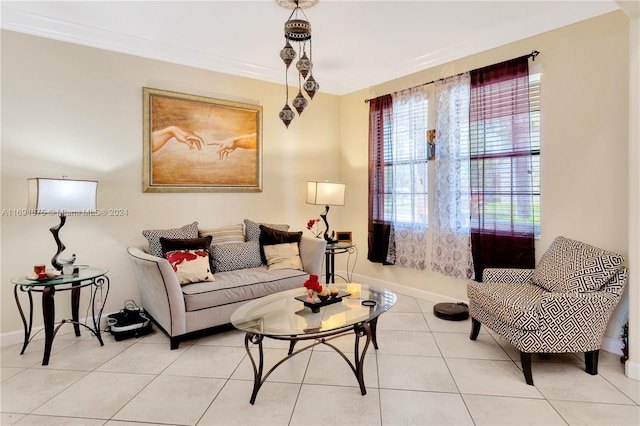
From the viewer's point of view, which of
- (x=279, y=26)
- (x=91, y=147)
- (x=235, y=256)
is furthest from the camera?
(x=235, y=256)

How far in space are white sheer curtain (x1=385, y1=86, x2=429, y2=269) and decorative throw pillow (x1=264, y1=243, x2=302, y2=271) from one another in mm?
1232

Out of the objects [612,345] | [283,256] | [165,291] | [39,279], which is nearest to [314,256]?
[283,256]

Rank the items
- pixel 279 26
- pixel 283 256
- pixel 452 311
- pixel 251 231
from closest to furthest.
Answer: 1. pixel 279 26
2. pixel 452 311
3. pixel 283 256
4. pixel 251 231

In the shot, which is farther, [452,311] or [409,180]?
[409,180]

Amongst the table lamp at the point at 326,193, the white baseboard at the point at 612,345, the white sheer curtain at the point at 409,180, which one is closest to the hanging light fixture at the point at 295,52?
the table lamp at the point at 326,193

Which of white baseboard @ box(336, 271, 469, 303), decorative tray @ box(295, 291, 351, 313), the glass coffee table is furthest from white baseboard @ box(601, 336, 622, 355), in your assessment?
decorative tray @ box(295, 291, 351, 313)

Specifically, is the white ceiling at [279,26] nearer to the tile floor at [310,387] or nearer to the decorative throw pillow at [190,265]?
the decorative throw pillow at [190,265]

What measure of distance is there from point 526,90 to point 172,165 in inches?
134

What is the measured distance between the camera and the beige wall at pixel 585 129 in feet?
9.00

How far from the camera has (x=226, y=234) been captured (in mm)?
3930

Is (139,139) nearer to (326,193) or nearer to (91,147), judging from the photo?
(91,147)

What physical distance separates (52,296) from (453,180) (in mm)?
3625

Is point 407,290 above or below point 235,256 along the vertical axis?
below

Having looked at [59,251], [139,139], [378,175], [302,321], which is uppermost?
[139,139]
